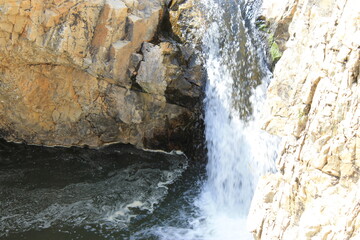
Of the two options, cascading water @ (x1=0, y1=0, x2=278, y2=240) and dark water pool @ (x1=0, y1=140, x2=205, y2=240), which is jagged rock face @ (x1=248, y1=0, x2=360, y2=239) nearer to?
cascading water @ (x1=0, y1=0, x2=278, y2=240)

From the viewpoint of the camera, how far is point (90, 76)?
26.8 feet

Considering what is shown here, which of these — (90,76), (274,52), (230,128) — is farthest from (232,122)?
(90,76)

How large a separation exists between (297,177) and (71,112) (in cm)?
615

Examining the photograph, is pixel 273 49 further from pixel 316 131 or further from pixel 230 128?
pixel 316 131

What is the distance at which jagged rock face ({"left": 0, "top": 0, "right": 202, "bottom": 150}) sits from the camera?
24.5ft

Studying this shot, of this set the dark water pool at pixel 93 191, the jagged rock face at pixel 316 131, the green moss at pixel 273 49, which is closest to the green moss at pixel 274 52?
the green moss at pixel 273 49

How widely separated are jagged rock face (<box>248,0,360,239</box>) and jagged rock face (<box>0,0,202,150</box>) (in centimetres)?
397

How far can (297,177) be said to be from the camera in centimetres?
369

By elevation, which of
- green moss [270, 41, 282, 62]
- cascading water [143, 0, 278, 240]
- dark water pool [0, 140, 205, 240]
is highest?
green moss [270, 41, 282, 62]

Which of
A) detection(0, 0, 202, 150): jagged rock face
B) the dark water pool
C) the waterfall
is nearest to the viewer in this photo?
the dark water pool

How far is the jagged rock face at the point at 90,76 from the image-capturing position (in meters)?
7.47

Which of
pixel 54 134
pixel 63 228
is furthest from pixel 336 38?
pixel 54 134

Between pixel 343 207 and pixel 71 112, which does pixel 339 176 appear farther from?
pixel 71 112

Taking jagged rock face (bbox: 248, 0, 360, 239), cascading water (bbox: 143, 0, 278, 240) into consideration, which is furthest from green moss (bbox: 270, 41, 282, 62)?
jagged rock face (bbox: 248, 0, 360, 239)
